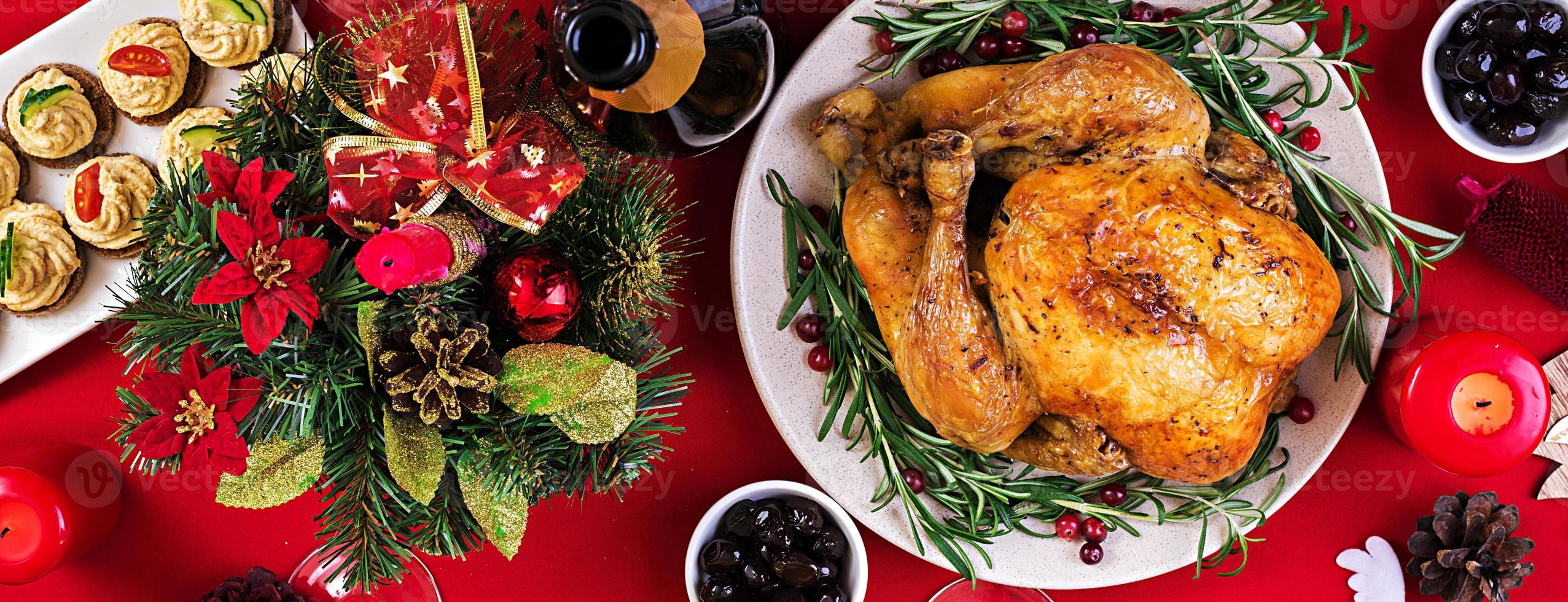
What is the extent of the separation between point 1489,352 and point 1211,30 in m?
0.63

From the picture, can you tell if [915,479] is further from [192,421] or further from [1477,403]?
[192,421]

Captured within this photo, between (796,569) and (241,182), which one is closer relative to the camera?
(241,182)

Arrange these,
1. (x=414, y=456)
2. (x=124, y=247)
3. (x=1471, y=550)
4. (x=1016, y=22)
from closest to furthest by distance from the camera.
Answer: (x=414, y=456) < (x=1016, y=22) < (x=124, y=247) < (x=1471, y=550)

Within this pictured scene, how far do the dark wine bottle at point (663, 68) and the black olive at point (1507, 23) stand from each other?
3.59 feet

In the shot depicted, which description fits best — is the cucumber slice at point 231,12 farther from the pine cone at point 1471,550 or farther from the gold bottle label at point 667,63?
the pine cone at point 1471,550

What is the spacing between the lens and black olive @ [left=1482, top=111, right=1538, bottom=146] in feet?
4.66

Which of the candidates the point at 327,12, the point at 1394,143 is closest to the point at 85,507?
the point at 327,12

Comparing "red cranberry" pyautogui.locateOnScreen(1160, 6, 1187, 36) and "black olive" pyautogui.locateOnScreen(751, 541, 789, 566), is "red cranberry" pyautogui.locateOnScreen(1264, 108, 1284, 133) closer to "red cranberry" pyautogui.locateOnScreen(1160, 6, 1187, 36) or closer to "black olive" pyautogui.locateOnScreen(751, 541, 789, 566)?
"red cranberry" pyautogui.locateOnScreen(1160, 6, 1187, 36)

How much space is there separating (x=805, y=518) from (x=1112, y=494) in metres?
0.48

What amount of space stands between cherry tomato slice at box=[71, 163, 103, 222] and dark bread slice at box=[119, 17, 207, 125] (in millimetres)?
113

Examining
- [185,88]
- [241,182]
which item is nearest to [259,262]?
[241,182]

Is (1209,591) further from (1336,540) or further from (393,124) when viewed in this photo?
(393,124)

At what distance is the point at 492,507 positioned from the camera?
1.00 metres

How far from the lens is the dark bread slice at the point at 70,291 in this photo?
4.63 ft
